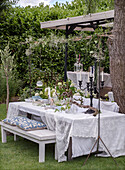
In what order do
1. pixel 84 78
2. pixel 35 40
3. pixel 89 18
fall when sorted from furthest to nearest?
pixel 35 40, pixel 84 78, pixel 89 18

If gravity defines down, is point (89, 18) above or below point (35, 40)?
above

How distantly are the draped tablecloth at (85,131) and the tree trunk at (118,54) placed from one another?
2.18ft

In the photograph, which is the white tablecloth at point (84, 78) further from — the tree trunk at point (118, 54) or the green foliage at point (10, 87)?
the green foliage at point (10, 87)

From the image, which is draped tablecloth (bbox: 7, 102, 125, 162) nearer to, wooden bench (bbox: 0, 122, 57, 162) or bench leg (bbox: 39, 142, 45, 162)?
wooden bench (bbox: 0, 122, 57, 162)

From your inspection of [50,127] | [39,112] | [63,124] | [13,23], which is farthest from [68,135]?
[13,23]

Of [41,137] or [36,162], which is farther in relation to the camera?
[36,162]

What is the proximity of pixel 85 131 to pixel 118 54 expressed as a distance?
62.7 inches

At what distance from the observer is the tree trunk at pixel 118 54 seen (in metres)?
5.12

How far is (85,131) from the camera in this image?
14.2 ft

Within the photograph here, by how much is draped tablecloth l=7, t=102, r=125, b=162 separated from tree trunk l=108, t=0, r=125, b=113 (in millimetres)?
666

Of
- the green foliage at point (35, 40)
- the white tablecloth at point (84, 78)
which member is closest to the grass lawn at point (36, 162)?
the white tablecloth at point (84, 78)

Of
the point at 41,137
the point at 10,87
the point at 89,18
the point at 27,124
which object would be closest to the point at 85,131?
the point at 41,137

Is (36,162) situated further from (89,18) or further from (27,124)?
(89,18)

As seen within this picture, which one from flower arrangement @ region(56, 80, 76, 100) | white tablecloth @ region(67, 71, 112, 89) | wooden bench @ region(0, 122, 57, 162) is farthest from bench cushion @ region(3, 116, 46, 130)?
white tablecloth @ region(67, 71, 112, 89)
